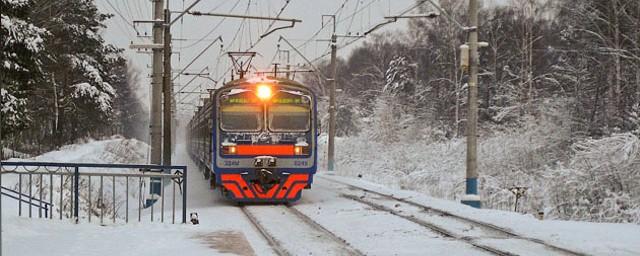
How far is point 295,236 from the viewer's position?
33.9 ft

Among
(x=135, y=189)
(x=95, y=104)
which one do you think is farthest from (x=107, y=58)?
(x=135, y=189)

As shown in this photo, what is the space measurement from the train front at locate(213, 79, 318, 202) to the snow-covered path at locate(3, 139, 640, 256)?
1308 millimetres

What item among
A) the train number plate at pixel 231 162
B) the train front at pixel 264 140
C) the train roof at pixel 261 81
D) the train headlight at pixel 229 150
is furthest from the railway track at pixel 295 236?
the train roof at pixel 261 81

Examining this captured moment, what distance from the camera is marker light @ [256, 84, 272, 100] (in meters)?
15.4

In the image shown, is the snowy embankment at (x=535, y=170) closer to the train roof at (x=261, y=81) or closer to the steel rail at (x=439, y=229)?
the steel rail at (x=439, y=229)

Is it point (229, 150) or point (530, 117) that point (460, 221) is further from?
point (530, 117)

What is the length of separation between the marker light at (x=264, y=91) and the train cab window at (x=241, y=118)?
0.27m

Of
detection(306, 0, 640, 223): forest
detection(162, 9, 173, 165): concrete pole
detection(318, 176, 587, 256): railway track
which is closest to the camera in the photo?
detection(318, 176, 587, 256): railway track

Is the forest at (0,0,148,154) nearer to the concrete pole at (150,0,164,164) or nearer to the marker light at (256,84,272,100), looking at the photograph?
the concrete pole at (150,0,164,164)

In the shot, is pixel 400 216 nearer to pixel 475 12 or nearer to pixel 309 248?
pixel 309 248

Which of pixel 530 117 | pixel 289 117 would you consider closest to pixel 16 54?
pixel 289 117

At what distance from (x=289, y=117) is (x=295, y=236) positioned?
547cm

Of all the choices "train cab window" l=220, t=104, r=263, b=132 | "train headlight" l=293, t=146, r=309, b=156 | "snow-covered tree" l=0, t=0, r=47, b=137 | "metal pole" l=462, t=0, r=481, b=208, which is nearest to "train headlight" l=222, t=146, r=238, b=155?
"train cab window" l=220, t=104, r=263, b=132

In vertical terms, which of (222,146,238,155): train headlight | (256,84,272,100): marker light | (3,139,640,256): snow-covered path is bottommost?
(3,139,640,256): snow-covered path
